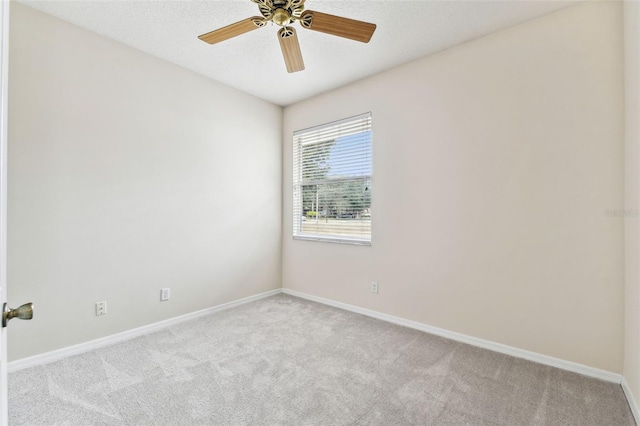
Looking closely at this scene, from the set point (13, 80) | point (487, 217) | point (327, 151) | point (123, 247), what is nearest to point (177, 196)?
point (123, 247)

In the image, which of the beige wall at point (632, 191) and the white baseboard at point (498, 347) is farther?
the white baseboard at point (498, 347)

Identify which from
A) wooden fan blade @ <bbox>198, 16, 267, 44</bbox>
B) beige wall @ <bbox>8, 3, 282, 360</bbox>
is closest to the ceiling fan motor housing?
wooden fan blade @ <bbox>198, 16, 267, 44</bbox>

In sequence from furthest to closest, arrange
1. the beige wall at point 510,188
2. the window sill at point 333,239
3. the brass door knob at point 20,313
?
the window sill at point 333,239
the beige wall at point 510,188
the brass door knob at point 20,313

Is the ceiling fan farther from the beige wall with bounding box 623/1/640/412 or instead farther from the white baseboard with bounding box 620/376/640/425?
the white baseboard with bounding box 620/376/640/425

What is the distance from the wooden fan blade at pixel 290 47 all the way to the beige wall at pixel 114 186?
146 centimetres

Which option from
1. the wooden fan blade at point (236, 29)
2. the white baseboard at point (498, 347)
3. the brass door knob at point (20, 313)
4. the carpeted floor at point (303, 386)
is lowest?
the carpeted floor at point (303, 386)

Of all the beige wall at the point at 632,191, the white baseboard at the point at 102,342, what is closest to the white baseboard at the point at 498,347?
the beige wall at the point at 632,191

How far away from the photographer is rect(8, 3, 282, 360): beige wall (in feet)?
7.06

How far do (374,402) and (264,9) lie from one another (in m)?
2.44

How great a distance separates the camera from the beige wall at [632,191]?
172cm

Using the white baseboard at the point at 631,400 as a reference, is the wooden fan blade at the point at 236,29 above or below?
above

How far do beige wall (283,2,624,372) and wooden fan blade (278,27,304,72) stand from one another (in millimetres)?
1246

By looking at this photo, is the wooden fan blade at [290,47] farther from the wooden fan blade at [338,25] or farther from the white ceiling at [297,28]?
the white ceiling at [297,28]

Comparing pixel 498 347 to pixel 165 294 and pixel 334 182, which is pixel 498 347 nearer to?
pixel 334 182
